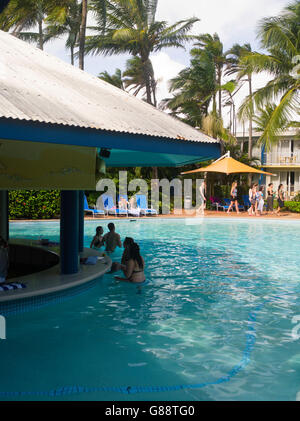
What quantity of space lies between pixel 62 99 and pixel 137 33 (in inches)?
916

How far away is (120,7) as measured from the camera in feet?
90.1

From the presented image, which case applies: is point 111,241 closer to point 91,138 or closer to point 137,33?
point 91,138

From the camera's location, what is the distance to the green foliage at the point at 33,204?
19.1 m

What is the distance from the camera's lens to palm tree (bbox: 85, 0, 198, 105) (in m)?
27.3

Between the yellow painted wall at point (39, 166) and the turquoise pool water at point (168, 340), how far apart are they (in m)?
2.13

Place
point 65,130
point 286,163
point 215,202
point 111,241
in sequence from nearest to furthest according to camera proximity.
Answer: point 65,130 < point 111,241 < point 215,202 < point 286,163

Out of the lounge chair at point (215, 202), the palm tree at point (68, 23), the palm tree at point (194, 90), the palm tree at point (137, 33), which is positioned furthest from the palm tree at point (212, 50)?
the palm tree at point (68, 23)

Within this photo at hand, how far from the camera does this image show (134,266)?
27.1 feet

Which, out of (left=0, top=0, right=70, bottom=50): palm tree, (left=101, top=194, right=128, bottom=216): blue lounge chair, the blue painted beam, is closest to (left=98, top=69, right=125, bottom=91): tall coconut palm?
(left=0, top=0, right=70, bottom=50): palm tree

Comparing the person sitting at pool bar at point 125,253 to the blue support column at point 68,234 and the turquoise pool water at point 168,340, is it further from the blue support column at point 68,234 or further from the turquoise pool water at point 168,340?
the blue support column at point 68,234

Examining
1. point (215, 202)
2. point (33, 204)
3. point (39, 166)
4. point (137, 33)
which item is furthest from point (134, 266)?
point (137, 33)

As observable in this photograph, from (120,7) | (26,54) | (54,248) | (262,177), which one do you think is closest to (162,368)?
(54,248)

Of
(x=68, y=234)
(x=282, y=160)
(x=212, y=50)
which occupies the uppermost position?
(x=212, y=50)

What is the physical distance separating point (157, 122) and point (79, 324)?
3732 millimetres
